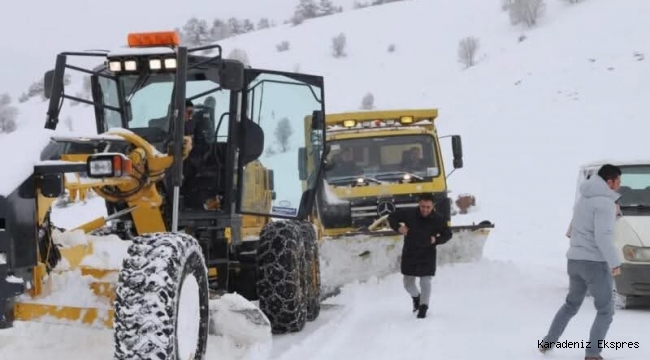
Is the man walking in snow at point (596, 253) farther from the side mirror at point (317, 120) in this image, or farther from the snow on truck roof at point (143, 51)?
the snow on truck roof at point (143, 51)

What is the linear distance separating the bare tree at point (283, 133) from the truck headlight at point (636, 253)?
372 centimetres

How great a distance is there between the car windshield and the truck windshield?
3395 mm

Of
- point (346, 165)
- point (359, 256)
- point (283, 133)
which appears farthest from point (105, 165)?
point (346, 165)

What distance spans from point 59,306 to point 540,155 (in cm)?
2446

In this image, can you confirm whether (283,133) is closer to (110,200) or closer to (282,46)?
(110,200)

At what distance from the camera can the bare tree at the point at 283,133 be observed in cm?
748

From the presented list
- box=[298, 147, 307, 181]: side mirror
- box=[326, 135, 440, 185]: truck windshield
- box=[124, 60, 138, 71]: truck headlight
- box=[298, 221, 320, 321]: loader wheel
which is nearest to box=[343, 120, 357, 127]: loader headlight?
box=[326, 135, 440, 185]: truck windshield

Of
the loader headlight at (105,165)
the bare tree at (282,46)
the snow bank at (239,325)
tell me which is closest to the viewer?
the loader headlight at (105,165)

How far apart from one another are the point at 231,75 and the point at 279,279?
220 cm

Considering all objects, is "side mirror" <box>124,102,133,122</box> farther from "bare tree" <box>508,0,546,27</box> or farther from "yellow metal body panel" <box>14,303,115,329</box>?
"bare tree" <box>508,0,546,27</box>

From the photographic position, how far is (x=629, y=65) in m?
32.8

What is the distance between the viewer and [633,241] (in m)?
8.83

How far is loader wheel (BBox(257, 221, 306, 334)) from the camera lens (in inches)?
297

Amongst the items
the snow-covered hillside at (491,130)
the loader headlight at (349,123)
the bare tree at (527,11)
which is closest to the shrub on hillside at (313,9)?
the snow-covered hillside at (491,130)
